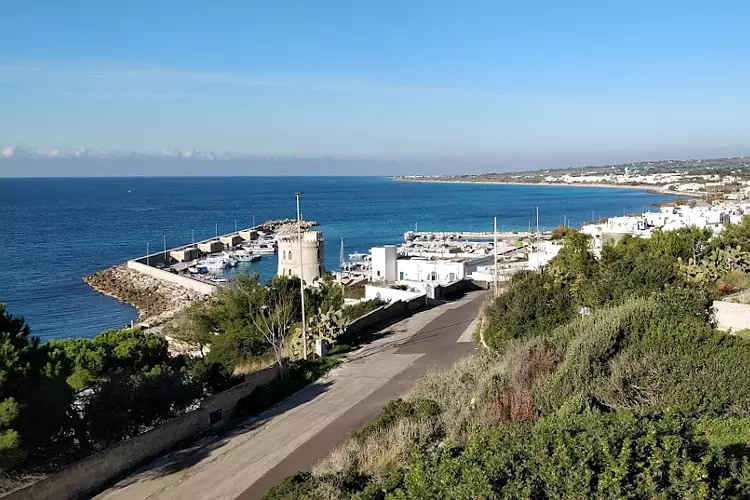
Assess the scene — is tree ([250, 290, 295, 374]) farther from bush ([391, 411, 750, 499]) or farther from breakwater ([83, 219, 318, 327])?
breakwater ([83, 219, 318, 327])

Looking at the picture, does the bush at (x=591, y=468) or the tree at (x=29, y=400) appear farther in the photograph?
the tree at (x=29, y=400)

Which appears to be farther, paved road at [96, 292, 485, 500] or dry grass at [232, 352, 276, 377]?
dry grass at [232, 352, 276, 377]

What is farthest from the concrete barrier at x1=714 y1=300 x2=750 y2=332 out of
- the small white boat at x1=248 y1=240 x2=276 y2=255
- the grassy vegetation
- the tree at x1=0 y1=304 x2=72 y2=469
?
the small white boat at x1=248 y1=240 x2=276 y2=255

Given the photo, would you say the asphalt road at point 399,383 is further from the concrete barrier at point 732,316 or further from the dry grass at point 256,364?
the concrete barrier at point 732,316

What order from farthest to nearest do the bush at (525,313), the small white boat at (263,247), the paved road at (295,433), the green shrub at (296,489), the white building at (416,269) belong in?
1. the small white boat at (263,247)
2. the white building at (416,269)
3. the bush at (525,313)
4. the paved road at (295,433)
5. the green shrub at (296,489)

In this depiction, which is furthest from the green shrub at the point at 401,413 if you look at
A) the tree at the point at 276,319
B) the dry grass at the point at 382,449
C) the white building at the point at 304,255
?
the white building at the point at 304,255

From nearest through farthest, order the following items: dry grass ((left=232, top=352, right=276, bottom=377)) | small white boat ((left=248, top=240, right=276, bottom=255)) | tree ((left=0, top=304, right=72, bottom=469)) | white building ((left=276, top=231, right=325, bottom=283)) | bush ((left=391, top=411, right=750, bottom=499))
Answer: bush ((left=391, top=411, right=750, bottom=499)) < tree ((left=0, top=304, right=72, bottom=469)) < dry grass ((left=232, top=352, right=276, bottom=377)) < white building ((left=276, top=231, right=325, bottom=283)) < small white boat ((left=248, top=240, right=276, bottom=255))

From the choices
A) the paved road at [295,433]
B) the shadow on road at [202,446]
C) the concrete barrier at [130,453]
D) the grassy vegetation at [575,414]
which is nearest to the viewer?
the grassy vegetation at [575,414]

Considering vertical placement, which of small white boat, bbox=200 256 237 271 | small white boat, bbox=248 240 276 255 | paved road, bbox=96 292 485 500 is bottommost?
small white boat, bbox=200 256 237 271

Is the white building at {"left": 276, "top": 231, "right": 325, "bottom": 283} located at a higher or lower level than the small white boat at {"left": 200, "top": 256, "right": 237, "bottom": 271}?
higher
